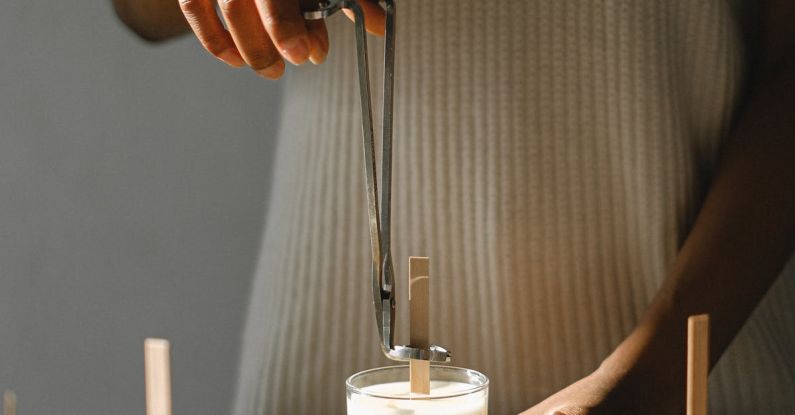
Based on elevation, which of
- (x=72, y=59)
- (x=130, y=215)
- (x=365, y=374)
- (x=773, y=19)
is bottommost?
(x=365, y=374)

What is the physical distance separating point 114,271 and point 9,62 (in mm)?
328

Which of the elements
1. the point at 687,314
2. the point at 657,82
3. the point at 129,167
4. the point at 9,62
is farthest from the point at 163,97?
the point at 687,314

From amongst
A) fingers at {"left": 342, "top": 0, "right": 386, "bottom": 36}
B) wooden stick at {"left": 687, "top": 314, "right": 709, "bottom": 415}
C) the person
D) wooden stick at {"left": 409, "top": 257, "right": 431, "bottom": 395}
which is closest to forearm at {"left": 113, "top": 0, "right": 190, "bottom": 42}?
the person

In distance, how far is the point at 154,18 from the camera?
0.64 meters

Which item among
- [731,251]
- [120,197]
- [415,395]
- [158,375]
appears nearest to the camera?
[158,375]

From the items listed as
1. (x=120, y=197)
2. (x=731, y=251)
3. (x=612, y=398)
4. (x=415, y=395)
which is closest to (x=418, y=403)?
(x=415, y=395)

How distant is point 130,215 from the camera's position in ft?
4.01

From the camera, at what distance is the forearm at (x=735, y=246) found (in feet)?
1.84

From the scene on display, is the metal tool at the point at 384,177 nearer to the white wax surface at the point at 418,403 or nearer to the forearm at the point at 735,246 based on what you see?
the white wax surface at the point at 418,403

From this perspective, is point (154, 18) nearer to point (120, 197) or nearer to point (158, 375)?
point (158, 375)

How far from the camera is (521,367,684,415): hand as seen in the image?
0.44 meters

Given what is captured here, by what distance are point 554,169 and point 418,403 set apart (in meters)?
0.33

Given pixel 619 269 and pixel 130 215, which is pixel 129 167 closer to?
pixel 130 215

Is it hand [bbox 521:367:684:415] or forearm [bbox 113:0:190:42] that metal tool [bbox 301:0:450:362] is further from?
forearm [bbox 113:0:190:42]
